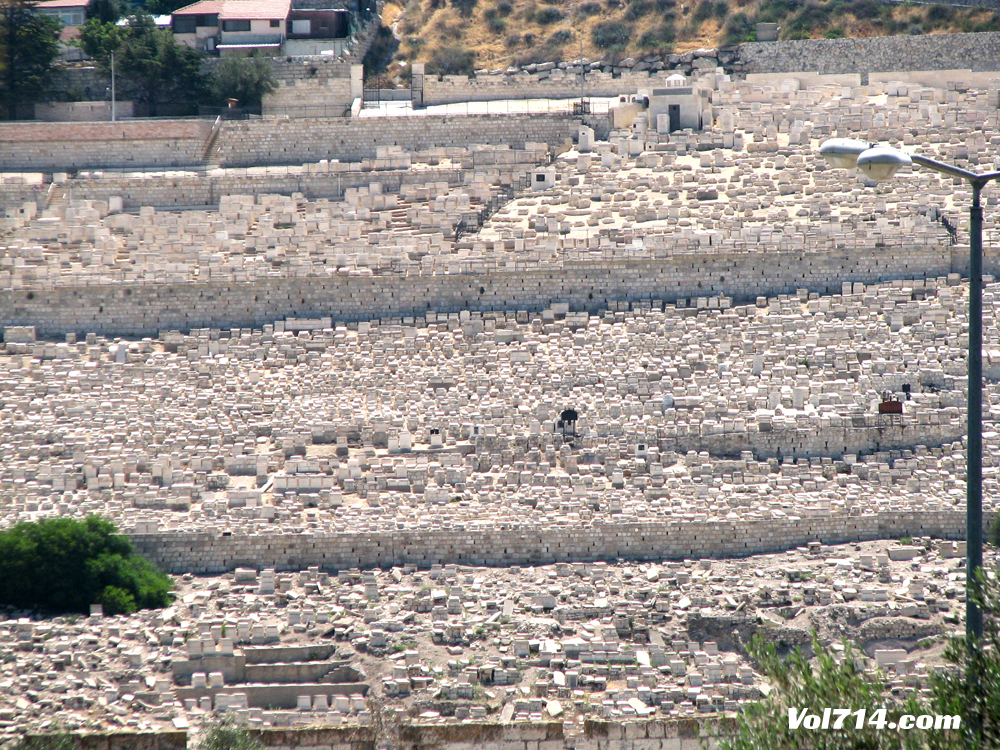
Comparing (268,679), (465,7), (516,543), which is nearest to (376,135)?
(465,7)

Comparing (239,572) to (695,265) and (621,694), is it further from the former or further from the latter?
(695,265)

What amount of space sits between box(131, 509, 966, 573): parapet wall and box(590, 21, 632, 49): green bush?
2466 centimetres

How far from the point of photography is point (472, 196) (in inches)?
1289

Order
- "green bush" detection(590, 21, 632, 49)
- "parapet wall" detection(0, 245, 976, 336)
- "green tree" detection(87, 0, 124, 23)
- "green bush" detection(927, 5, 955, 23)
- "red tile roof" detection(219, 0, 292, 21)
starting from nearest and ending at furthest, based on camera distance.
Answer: "parapet wall" detection(0, 245, 976, 336), "red tile roof" detection(219, 0, 292, 21), "green bush" detection(927, 5, 955, 23), "green tree" detection(87, 0, 124, 23), "green bush" detection(590, 21, 632, 49)

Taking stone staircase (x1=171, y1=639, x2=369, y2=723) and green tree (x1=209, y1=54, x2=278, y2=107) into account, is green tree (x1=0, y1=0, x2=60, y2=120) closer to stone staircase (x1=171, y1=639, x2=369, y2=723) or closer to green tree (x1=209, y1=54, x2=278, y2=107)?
green tree (x1=209, y1=54, x2=278, y2=107)

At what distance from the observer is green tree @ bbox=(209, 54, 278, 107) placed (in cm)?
3828

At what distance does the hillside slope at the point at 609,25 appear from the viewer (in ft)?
143

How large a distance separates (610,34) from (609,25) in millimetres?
809

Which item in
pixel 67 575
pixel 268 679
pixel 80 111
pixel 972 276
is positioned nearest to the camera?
pixel 972 276

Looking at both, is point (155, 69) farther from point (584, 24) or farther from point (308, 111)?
point (584, 24)

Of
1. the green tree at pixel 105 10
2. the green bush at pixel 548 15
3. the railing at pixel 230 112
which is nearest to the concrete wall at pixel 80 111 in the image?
the railing at pixel 230 112

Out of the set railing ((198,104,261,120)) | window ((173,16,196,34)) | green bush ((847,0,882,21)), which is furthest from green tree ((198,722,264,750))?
green bush ((847,0,882,21))

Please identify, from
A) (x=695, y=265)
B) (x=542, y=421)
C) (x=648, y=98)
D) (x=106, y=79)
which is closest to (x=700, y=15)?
(x=648, y=98)

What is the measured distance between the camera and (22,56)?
38.6m
